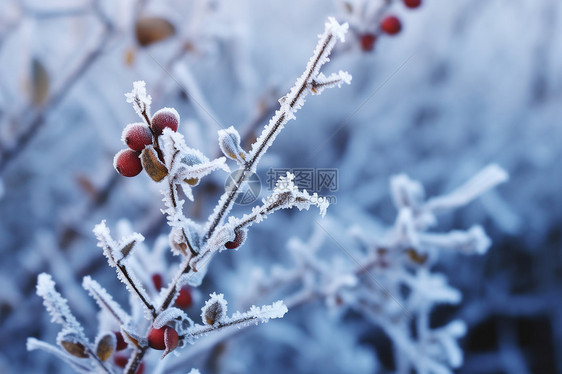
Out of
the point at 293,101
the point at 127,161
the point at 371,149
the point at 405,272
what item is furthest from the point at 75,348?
the point at 371,149

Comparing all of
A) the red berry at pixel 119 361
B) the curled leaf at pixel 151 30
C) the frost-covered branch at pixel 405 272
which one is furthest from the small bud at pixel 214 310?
the curled leaf at pixel 151 30

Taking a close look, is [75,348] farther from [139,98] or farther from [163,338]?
[139,98]

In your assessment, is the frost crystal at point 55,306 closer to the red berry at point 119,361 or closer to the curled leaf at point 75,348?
the curled leaf at point 75,348

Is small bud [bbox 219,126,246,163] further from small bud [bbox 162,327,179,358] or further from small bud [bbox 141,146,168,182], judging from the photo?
small bud [bbox 162,327,179,358]

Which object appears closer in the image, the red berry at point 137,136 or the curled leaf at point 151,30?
the red berry at point 137,136

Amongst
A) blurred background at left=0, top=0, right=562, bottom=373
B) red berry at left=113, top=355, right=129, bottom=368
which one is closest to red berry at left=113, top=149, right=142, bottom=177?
red berry at left=113, top=355, right=129, bottom=368

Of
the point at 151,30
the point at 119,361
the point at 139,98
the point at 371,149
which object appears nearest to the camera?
the point at 139,98

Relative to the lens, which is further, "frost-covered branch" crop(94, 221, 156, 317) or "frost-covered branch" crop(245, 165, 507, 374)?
"frost-covered branch" crop(245, 165, 507, 374)
